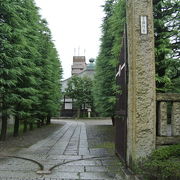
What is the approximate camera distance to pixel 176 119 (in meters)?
4.95

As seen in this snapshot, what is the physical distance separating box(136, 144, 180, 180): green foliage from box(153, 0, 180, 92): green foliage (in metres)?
4.14

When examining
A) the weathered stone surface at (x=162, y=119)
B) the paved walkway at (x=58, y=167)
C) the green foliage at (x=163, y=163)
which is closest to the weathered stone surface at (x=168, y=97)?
the weathered stone surface at (x=162, y=119)

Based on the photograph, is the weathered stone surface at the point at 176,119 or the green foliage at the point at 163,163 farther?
the weathered stone surface at the point at 176,119

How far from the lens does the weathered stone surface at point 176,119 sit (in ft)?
16.3

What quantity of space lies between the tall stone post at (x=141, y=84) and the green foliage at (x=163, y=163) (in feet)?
0.86

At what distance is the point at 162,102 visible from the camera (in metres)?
5.00

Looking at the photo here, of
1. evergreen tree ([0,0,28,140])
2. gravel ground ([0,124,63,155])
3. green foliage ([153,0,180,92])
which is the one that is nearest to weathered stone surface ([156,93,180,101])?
green foliage ([153,0,180,92])

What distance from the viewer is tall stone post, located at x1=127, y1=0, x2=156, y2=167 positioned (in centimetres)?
482

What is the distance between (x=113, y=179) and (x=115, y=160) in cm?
170

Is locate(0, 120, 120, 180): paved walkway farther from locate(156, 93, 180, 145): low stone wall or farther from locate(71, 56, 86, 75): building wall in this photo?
locate(71, 56, 86, 75): building wall

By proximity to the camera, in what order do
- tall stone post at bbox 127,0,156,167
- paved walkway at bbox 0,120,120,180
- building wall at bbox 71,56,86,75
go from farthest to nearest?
building wall at bbox 71,56,86,75, paved walkway at bbox 0,120,120,180, tall stone post at bbox 127,0,156,167

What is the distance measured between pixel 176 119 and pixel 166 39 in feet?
14.8

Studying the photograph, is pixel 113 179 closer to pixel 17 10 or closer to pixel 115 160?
pixel 115 160

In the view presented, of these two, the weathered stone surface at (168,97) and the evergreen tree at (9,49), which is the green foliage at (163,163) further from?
the evergreen tree at (9,49)
